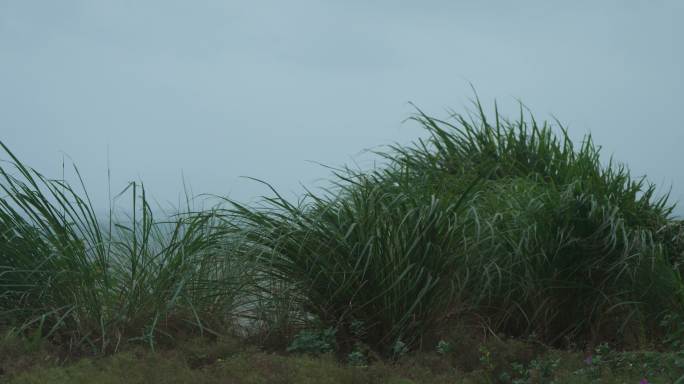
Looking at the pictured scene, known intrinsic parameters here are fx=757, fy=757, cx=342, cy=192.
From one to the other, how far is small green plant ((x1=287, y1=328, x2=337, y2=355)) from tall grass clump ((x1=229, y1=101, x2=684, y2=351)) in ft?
0.41

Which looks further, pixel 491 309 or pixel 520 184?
pixel 520 184

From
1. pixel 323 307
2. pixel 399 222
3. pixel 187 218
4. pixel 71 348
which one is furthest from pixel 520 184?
pixel 71 348

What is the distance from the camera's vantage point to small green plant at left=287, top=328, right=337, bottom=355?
3.40m

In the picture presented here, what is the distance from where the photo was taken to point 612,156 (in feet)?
18.2

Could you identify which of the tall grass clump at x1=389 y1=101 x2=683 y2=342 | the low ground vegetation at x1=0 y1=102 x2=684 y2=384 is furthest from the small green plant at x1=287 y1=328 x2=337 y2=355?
the tall grass clump at x1=389 y1=101 x2=683 y2=342

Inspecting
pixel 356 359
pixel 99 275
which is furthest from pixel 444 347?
pixel 99 275

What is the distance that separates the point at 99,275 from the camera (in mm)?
3662

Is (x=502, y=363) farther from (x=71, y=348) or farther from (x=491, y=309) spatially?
(x=71, y=348)

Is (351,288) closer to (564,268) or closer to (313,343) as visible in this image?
(313,343)

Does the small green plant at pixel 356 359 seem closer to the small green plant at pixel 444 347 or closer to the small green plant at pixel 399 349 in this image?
the small green plant at pixel 399 349

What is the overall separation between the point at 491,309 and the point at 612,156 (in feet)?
7.02

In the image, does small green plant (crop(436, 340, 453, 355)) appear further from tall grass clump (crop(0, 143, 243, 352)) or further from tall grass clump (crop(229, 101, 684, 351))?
tall grass clump (crop(0, 143, 243, 352))

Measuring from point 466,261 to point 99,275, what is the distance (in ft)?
5.81

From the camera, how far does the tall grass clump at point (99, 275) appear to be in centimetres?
359
